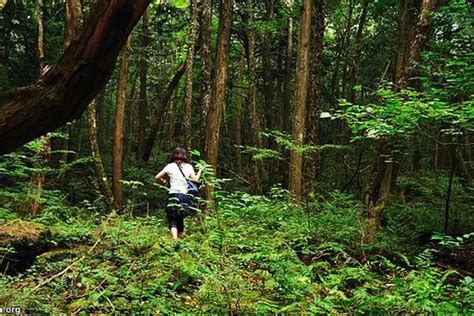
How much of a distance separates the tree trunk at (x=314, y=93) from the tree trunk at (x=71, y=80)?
10.7 meters

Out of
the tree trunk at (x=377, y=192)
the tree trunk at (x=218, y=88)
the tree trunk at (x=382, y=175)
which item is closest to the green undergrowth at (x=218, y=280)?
the tree trunk at (x=377, y=192)

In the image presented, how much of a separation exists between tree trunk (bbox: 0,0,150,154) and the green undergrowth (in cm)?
225

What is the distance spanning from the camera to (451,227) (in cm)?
1029

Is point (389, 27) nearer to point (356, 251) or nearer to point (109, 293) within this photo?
point (356, 251)

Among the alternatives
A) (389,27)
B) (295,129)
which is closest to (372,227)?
(295,129)

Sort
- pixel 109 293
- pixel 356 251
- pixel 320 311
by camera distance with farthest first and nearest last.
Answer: pixel 356 251 < pixel 109 293 < pixel 320 311

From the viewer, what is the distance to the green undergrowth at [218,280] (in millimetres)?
4676

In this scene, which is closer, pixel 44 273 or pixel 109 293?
Result: pixel 109 293

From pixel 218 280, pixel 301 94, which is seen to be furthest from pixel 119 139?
pixel 218 280

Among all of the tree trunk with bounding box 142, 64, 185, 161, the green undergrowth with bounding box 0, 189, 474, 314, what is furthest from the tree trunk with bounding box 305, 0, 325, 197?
the tree trunk with bounding box 142, 64, 185, 161

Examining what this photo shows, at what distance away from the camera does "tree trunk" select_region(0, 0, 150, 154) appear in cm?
306

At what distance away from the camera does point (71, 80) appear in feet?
10.5

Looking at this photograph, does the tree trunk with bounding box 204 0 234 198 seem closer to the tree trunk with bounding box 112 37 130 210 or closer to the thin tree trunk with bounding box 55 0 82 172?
the thin tree trunk with bounding box 55 0 82 172

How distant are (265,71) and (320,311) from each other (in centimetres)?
2161
